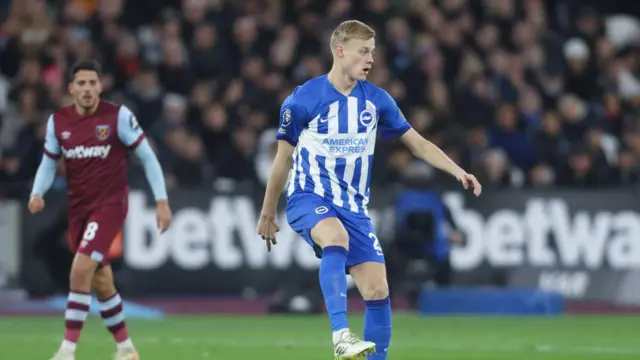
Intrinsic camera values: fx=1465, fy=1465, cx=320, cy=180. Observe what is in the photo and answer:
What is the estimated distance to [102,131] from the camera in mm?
10945

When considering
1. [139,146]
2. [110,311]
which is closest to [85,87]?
[139,146]

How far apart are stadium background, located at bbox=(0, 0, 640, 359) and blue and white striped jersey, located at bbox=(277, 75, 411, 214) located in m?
5.79

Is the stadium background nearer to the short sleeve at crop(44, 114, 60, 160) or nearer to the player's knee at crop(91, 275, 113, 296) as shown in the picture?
the player's knee at crop(91, 275, 113, 296)

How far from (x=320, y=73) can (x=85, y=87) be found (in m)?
8.84

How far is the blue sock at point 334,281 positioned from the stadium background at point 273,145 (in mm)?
6008

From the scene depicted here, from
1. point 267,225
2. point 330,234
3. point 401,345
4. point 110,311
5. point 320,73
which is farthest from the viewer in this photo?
point 320,73

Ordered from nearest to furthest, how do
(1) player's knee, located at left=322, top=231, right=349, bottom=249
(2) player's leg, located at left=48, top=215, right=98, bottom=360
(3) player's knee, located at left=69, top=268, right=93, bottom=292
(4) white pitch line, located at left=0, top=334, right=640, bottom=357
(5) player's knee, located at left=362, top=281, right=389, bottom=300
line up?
(1) player's knee, located at left=322, top=231, right=349, bottom=249, (5) player's knee, located at left=362, top=281, right=389, bottom=300, (2) player's leg, located at left=48, top=215, right=98, bottom=360, (3) player's knee, located at left=69, top=268, right=93, bottom=292, (4) white pitch line, located at left=0, top=334, right=640, bottom=357


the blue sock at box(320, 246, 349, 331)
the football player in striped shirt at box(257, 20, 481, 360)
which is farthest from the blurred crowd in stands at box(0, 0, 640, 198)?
the blue sock at box(320, 246, 349, 331)

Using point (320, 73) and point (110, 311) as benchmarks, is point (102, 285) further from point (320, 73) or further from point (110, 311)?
point (320, 73)

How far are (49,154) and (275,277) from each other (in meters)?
6.79

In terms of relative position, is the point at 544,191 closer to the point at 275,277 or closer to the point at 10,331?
the point at 275,277

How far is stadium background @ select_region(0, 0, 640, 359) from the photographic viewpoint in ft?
56.7

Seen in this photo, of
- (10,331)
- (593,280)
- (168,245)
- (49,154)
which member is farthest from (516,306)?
(49,154)

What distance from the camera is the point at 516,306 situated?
1698 centimetres
